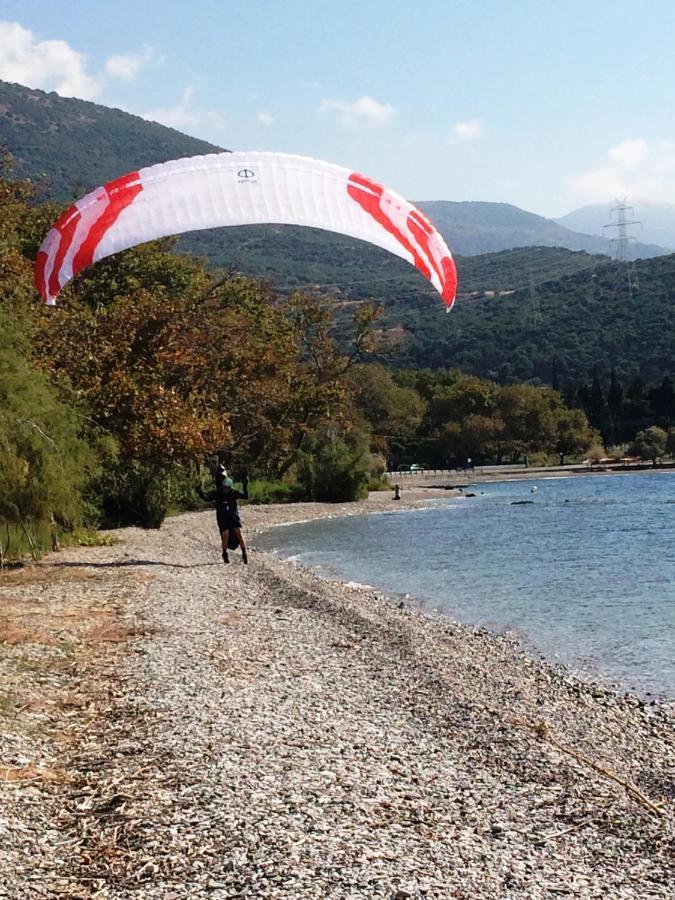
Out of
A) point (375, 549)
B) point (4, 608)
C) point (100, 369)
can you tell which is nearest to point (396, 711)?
point (4, 608)

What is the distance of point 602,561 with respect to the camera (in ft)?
73.7

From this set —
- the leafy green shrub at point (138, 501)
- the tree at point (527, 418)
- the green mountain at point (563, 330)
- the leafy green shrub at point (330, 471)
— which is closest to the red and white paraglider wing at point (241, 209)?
the leafy green shrub at point (138, 501)

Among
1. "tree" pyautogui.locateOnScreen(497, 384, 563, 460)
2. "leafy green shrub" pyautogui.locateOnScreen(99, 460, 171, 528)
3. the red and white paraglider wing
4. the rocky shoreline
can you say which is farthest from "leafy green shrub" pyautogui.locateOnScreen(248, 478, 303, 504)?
"tree" pyautogui.locateOnScreen(497, 384, 563, 460)

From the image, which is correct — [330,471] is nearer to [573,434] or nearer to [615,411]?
[573,434]

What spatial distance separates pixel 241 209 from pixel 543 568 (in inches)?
426

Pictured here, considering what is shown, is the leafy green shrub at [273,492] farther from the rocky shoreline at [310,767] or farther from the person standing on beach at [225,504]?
the rocky shoreline at [310,767]

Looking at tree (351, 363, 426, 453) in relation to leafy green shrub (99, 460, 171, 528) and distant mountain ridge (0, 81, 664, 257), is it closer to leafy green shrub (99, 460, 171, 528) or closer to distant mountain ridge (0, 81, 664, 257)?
leafy green shrub (99, 460, 171, 528)

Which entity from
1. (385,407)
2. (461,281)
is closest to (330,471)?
(385,407)

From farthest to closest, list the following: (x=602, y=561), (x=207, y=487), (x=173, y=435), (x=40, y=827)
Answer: (x=207, y=487), (x=602, y=561), (x=173, y=435), (x=40, y=827)

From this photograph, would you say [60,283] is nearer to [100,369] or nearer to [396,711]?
[100,369]

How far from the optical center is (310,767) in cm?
612

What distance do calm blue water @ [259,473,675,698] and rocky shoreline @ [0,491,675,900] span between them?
1.72 metres

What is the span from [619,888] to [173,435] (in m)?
13.3

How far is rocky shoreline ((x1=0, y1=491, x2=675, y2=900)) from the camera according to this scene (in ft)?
15.2
